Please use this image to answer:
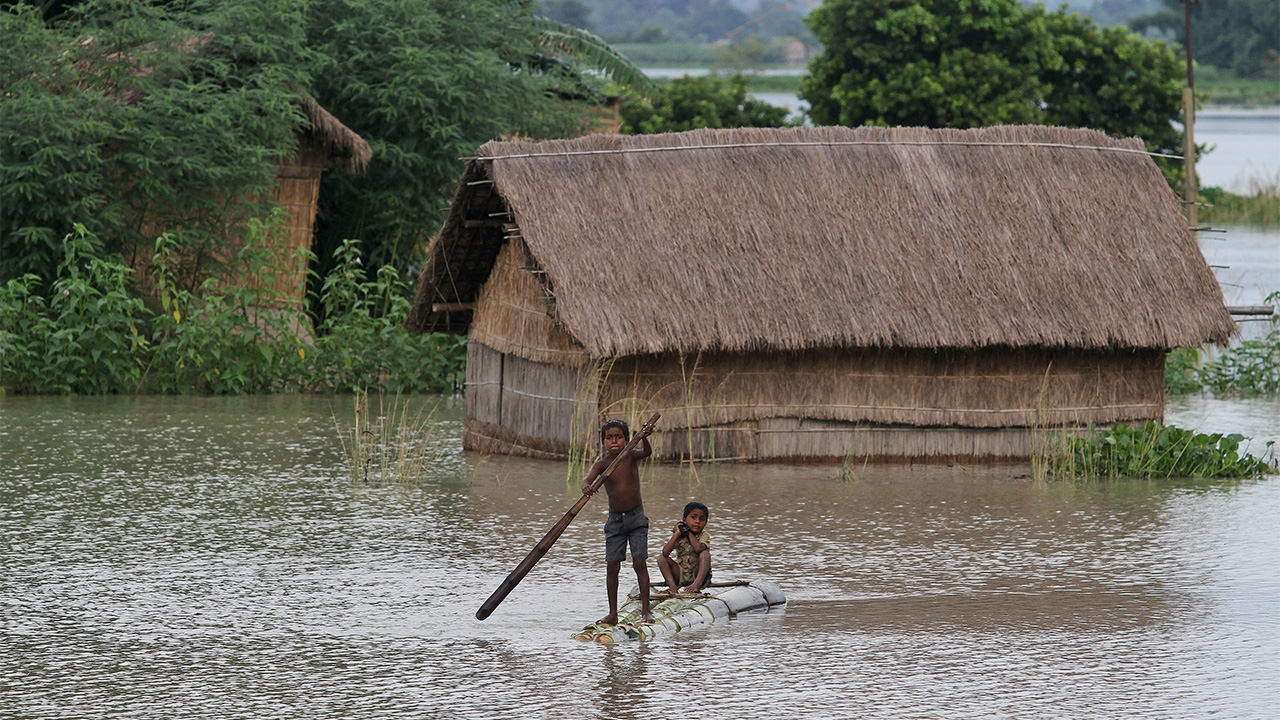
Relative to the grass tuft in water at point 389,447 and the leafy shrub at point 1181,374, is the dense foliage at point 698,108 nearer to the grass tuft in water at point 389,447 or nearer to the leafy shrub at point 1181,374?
the leafy shrub at point 1181,374

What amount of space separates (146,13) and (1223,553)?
40.2 feet

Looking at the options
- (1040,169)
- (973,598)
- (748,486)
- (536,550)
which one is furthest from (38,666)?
(1040,169)

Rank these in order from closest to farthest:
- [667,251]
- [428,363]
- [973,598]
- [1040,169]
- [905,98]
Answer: [973,598] < [667,251] < [1040,169] < [428,363] < [905,98]

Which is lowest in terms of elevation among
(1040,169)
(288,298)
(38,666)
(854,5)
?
(38,666)

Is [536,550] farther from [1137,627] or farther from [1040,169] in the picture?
[1040,169]

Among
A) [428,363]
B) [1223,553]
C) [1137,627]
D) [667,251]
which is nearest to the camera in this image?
[1137,627]

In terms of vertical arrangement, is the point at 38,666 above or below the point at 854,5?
below

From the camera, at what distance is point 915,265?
1201 cm

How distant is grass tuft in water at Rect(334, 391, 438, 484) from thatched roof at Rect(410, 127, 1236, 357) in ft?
3.66

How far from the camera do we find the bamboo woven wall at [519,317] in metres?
11.6

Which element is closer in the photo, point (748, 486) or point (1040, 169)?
point (748, 486)

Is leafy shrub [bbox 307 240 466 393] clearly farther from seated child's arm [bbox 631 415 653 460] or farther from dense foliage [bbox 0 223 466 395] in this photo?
seated child's arm [bbox 631 415 653 460]

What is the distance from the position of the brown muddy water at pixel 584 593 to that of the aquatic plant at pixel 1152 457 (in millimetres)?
301

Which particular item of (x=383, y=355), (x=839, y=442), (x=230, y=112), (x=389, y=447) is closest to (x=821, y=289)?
(x=839, y=442)
